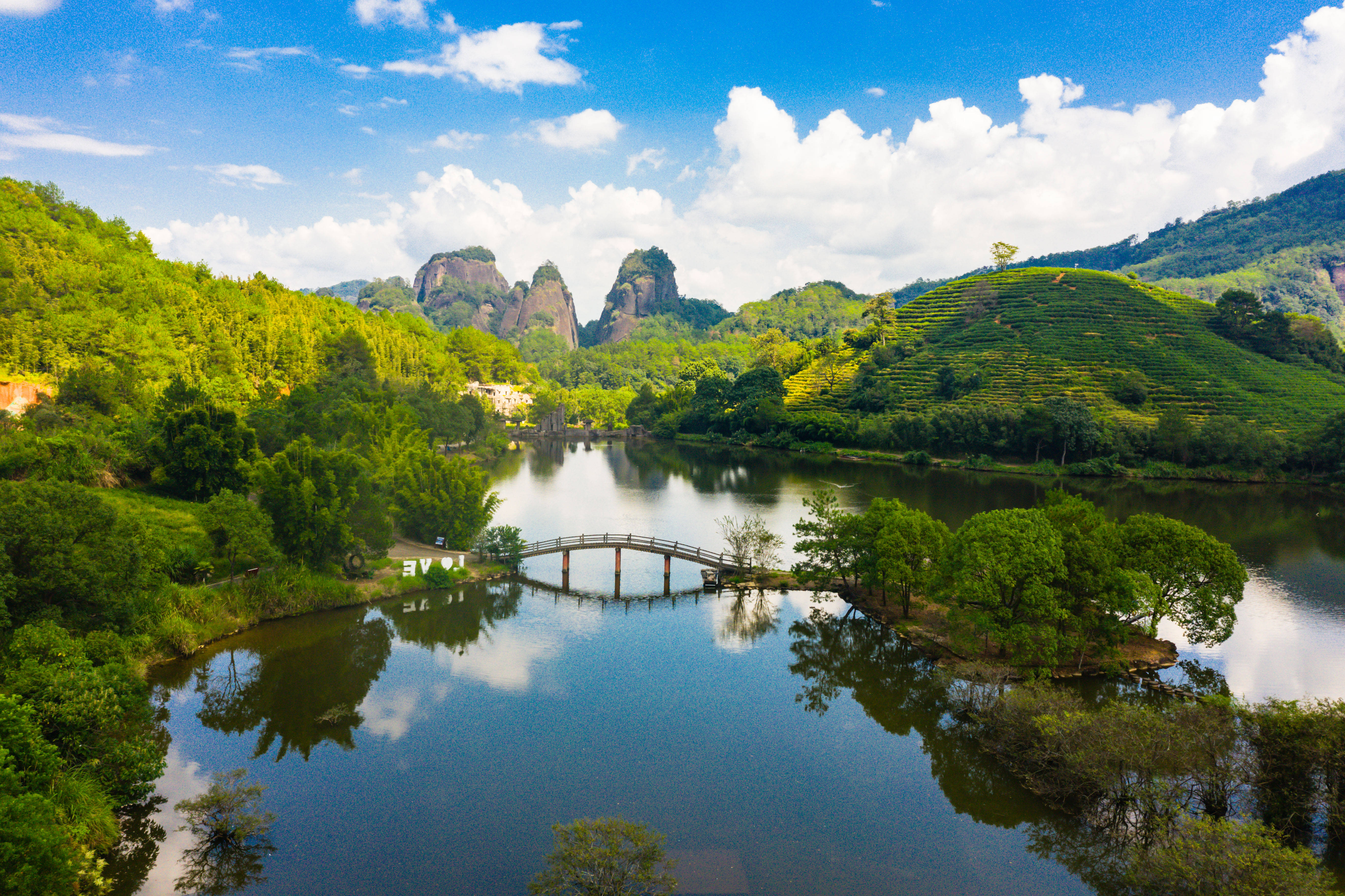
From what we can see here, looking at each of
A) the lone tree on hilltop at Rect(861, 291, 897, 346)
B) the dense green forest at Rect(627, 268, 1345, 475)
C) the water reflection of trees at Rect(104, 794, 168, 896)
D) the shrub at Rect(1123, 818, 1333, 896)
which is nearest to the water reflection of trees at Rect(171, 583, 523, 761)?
the water reflection of trees at Rect(104, 794, 168, 896)

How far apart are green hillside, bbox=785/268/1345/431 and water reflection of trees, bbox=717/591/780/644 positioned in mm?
60548

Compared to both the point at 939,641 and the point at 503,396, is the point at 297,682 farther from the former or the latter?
the point at 503,396

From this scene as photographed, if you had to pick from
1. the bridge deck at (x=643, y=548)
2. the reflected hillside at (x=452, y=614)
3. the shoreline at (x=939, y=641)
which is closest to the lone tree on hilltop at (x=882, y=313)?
the bridge deck at (x=643, y=548)

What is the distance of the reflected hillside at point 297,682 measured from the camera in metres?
21.6

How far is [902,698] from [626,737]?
996 cm

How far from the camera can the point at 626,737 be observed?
21453 mm

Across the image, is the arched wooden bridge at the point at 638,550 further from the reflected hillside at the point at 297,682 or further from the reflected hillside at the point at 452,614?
the reflected hillside at the point at 297,682

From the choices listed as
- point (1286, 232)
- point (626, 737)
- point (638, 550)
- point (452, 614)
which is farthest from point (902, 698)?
point (1286, 232)

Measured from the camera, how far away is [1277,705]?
1773 centimetres

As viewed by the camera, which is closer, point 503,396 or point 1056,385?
point 1056,385

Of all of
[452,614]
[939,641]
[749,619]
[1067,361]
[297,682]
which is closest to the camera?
[297,682]

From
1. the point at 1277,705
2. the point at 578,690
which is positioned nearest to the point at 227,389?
the point at 578,690

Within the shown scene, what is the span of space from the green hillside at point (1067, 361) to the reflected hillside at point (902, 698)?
6266 cm

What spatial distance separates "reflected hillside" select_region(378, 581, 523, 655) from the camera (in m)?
29.0
